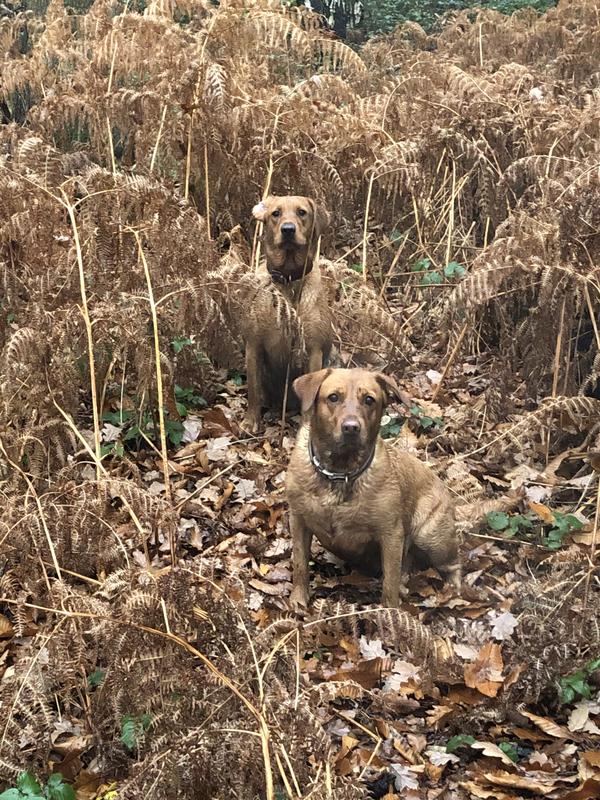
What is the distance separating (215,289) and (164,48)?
3721 mm

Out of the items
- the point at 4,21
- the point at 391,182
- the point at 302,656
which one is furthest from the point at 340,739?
the point at 4,21

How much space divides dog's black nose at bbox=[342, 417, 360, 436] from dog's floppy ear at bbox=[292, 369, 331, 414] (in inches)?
10.9

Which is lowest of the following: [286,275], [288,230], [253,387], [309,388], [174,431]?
[174,431]

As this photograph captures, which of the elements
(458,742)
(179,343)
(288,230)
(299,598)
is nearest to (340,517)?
(299,598)

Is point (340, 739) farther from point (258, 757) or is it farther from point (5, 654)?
point (5, 654)

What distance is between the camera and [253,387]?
6.66 meters

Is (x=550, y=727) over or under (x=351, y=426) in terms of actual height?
under

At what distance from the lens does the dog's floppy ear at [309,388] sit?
4.75m

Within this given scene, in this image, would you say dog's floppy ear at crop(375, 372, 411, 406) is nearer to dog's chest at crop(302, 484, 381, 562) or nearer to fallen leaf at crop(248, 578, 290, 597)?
dog's chest at crop(302, 484, 381, 562)

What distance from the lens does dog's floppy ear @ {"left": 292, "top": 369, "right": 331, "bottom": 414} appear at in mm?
4754

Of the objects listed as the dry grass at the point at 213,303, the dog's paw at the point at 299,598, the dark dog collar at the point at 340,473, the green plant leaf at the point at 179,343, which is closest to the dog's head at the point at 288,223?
the dry grass at the point at 213,303

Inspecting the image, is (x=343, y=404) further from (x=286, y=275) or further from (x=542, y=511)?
(x=286, y=275)

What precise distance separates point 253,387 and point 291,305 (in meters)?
0.77

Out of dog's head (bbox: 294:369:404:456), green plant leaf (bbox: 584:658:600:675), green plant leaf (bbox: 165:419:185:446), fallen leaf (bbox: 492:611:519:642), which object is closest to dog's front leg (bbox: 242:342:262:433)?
green plant leaf (bbox: 165:419:185:446)
